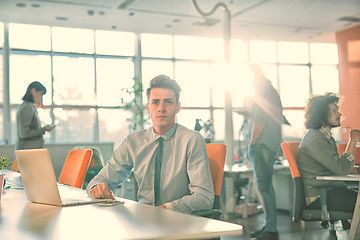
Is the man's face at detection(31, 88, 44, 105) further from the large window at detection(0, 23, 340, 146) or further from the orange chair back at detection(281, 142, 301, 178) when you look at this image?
the large window at detection(0, 23, 340, 146)

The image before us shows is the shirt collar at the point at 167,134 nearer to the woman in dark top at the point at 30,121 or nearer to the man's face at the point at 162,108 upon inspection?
the man's face at the point at 162,108

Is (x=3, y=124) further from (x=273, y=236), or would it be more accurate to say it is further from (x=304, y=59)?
(x=304, y=59)

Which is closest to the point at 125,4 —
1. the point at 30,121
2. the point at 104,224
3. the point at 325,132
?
the point at 30,121

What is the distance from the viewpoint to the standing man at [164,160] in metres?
1.92

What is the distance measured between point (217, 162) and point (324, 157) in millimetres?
1067

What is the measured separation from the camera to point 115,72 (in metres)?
9.53

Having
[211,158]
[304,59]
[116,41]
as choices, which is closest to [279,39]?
[304,59]

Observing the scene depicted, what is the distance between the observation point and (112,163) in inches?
85.3

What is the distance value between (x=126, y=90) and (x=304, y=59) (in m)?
5.04

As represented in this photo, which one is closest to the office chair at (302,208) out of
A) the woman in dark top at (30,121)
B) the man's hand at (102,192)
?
the man's hand at (102,192)

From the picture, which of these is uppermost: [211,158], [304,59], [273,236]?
[304,59]

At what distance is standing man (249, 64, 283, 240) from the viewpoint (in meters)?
3.84

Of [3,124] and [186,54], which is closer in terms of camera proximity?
[3,124]

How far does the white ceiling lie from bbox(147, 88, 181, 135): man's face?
5.19m
